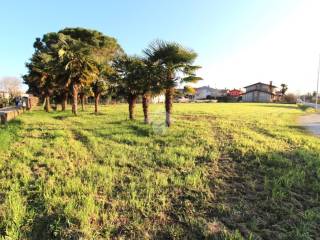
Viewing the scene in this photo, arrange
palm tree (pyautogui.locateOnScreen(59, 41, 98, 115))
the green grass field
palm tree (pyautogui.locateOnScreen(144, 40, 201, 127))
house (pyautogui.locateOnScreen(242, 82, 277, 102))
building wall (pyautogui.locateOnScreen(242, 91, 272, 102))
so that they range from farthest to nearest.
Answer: house (pyautogui.locateOnScreen(242, 82, 277, 102)), building wall (pyautogui.locateOnScreen(242, 91, 272, 102)), palm tree (pyautogui.locateOnScreen(59, 41, 98, 115)), palm tree (pyautogui.locateOnScreen(144, 40, 201, 127)), the green grass field

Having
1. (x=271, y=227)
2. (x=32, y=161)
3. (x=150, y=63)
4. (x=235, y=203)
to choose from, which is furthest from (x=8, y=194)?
(x=150, y=63)

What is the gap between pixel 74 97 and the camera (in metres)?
25.4

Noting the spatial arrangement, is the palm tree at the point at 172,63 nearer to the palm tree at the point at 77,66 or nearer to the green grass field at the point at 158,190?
the green grass field at the point at 158,190

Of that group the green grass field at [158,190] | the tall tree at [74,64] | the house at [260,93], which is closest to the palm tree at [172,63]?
the green grass field at [158,190]

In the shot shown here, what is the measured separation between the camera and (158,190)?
6.72 m

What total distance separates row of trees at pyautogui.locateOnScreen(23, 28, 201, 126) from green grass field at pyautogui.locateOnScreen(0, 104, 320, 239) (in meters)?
4.88

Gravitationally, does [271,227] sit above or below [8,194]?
below

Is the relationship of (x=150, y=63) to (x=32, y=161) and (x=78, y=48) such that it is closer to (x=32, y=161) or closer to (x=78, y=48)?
(x=32, y=161)

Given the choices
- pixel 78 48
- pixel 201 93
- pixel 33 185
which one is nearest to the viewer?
pixel 33 185

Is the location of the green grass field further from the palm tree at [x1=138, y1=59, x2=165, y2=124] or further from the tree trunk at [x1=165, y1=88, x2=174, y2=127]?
the palm tree at [x1=138, y1=59, x2=165, y2=124]

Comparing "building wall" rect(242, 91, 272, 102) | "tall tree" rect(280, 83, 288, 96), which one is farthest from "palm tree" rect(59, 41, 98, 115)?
"tall tree" rect(280, 83, 288, 96)

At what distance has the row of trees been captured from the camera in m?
14.9

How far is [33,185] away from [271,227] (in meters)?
4.77

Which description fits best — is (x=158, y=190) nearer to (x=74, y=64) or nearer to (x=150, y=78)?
(x=150, y=78)
